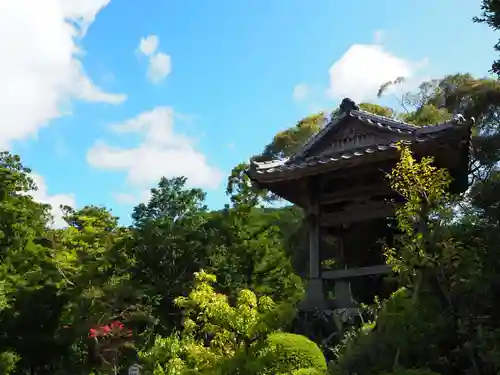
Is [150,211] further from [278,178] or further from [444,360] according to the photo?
[444,360]

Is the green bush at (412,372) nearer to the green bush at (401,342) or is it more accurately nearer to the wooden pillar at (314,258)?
the green bush at (401,342)

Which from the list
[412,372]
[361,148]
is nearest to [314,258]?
[361,148]

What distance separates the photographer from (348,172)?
11234mm

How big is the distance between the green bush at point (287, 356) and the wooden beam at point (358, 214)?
4028mm

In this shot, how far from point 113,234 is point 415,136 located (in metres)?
13.4

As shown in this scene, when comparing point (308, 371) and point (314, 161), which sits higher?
point (314, 161)

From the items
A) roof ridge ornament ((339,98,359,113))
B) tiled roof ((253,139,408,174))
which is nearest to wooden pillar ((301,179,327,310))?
tiled roof ((253,139,408,174))

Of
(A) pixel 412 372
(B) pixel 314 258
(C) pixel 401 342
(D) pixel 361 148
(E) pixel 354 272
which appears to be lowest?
(A) pixel 412 372

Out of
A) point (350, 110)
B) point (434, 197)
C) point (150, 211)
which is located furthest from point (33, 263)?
point (434, 197)

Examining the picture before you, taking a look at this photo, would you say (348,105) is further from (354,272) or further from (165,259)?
(165,259)

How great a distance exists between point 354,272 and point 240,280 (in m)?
5.62

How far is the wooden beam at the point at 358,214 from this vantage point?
11008 millimetres

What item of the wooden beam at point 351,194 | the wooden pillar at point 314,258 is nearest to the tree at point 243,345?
the wooden pillar at point 314,258

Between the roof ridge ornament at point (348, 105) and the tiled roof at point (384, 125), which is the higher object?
the roof ridge ornament at point (348, 105)
